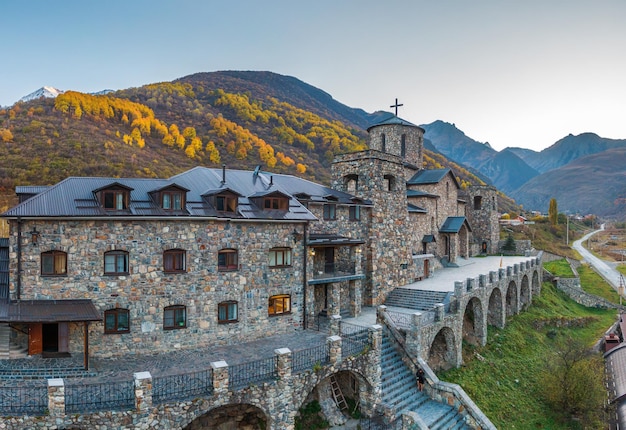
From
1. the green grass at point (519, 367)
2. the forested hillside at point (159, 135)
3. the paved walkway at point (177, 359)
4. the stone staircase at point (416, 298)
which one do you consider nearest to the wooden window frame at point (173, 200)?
the paved walkway at point (177, 359)

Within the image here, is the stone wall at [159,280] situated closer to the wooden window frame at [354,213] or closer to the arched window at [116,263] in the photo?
the arched window at [116,263]

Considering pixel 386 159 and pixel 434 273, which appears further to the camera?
pixel 434 273

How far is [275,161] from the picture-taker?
246ft

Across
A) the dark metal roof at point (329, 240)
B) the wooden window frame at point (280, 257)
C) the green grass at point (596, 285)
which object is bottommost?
the green grass at point (596, 285)

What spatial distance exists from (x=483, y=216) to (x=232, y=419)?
137ft

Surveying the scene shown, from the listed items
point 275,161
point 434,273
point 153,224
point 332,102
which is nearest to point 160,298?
point 153,224

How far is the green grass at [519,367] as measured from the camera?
20453 millimetres

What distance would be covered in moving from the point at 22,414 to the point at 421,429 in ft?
41.9

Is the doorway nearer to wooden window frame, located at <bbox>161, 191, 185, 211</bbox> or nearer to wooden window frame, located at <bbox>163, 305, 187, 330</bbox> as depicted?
wooden window frame, located at <bbox>163, 305, 187, 330</bbox>

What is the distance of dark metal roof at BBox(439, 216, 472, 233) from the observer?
38.3m

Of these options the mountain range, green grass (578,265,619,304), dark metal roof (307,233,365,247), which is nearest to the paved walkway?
dark metal roof (307,233,365,247)

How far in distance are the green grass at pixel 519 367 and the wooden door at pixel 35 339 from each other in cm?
1833

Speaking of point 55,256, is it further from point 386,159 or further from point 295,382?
point 386,159

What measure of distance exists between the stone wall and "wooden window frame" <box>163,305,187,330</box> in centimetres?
17
